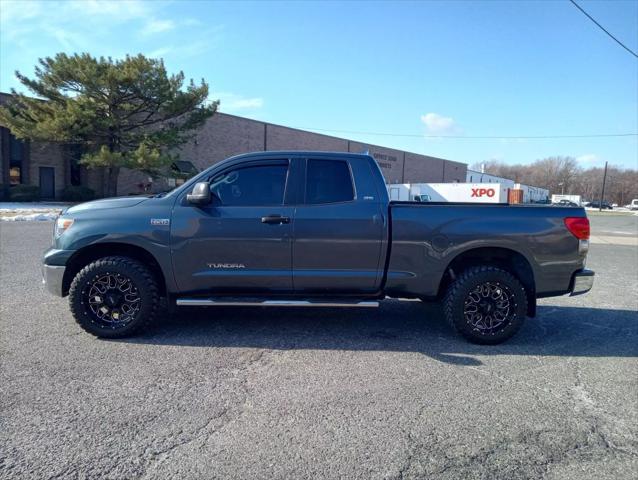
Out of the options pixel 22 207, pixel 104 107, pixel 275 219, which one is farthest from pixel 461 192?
pixel 275 219

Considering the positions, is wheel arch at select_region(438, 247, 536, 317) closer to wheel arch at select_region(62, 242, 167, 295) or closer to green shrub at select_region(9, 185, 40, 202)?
wheel arch at select_region(62, 242, 167, 295)

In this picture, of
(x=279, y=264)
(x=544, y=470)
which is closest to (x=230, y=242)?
(x=279, y=264)

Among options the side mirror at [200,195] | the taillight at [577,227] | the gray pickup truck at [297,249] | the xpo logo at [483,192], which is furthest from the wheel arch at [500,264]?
the xpo logo at [483,192]

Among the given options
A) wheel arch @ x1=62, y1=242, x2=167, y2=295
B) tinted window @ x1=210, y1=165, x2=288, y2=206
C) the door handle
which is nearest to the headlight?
wheel arch @ x1=62, y1=242, x2=167, y2=295

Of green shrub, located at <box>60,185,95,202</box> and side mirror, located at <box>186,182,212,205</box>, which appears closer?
side mirror, located at <box>186,182,212,205</box>

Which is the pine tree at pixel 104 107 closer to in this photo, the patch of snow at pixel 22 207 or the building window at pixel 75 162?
the building window at pixel 75 162

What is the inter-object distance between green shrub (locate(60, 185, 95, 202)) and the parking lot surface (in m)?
28.9

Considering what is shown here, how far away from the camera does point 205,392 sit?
3328 mm

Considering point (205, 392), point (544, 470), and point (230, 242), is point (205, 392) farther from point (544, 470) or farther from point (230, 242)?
point (544, 470)

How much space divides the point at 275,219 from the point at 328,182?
742mm

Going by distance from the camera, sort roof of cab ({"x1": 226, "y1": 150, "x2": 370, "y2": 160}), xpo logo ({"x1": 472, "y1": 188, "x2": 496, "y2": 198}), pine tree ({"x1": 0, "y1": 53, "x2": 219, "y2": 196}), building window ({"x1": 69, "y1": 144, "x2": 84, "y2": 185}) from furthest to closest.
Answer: xpo logo ({"x1": 472, "y1": 188, "x2": 496, "y2": 198})
building window ({"x1": 69, "y1": 144, "x2": 84, "y2": 185})
pine tree ({"x1": 0, "y1": 53, "x2": 219, "y2": 196})
roof of cab ({"x1": 226, "y1": 150, "x2": 370, "y2": 160})

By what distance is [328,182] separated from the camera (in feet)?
15.3

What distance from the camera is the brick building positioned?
1180 inches

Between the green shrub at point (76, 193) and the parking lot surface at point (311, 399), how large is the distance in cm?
2887
